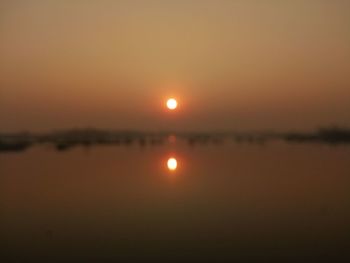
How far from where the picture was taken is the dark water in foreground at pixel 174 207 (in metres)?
2.38

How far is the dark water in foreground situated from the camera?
238 centimetres

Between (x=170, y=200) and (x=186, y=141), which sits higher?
(x=186, y=141)

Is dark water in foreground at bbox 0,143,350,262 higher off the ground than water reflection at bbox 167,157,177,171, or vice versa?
water reflection at bbox 167,157,177,171

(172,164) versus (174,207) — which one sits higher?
(172,164)

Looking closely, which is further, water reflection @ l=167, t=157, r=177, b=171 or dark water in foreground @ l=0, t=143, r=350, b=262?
water reflection @ l=167, t=157, r=177, b=171

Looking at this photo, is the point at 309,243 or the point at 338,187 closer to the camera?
the point at 309,243

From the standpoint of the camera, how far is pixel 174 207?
2920 mm

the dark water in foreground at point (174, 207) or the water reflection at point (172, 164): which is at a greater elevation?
the water reflection at point (172, 164)

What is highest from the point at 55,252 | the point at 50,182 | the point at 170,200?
the point at 50,182

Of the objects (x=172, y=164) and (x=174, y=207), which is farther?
(x=172, y=164)

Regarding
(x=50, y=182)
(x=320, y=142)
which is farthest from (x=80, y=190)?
(x=320, y=142)

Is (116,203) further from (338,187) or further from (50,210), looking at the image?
(338,187)

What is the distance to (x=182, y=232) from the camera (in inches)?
102

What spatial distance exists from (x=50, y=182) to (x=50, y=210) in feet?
1.45
